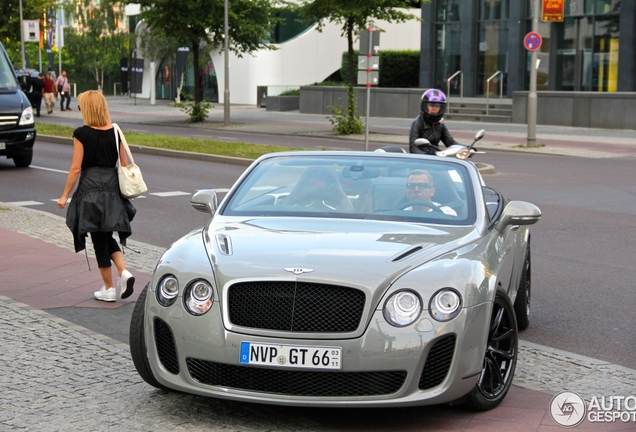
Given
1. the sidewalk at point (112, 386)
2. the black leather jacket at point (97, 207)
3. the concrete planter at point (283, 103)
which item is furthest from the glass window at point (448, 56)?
the black leather jacket at point (97, 207)

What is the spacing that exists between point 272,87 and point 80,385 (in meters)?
54.9

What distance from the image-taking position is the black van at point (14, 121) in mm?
20281

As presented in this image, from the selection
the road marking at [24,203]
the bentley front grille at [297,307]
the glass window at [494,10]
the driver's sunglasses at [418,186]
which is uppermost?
the glass window at [494,10]

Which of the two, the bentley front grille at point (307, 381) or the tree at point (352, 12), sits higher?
the tree at point (352, 12)

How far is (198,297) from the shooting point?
5.25 metres

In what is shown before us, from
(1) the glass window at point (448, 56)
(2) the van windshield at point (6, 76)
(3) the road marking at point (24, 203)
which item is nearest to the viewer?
(3) the road marking at point (24, 203)

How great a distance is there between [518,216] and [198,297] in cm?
210

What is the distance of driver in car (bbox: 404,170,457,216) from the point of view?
252 inches

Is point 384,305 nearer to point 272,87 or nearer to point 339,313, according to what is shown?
point 339,313

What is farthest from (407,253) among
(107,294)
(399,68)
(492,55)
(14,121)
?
(399,68)

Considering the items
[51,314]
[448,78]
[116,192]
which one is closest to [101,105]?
[116,192]

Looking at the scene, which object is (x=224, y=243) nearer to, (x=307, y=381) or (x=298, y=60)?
(x=307, y=381)

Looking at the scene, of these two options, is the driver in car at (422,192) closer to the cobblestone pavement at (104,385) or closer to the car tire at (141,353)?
the cobblestone pavement at (104,385)

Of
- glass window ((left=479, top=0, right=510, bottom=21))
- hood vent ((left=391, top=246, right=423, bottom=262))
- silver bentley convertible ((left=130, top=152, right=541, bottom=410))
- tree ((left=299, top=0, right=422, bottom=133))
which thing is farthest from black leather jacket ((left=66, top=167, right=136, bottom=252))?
glass window ((left=479, top=0, right=510, bottom=21))
